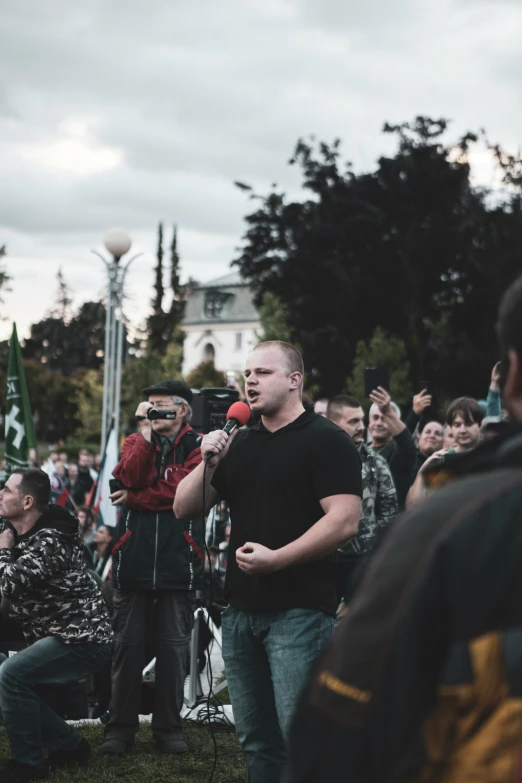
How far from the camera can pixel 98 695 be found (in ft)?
27.9

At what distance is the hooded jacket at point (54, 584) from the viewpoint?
606 cm

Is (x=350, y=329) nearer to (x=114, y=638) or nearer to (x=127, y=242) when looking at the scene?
(x=127, y=242)

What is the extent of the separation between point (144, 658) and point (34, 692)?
0.83m

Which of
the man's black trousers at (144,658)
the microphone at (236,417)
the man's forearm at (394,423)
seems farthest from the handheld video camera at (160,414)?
the microphone at (236,417)

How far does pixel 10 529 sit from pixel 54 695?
1.82 m

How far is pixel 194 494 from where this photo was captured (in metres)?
4.62

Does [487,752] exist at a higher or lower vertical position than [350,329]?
lower

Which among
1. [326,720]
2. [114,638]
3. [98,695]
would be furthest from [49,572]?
[326,720]

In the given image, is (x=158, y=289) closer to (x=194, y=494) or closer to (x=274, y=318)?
(x=274, y=318)

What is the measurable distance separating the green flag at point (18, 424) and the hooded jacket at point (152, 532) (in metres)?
3.08

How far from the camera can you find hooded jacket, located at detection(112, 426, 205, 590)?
6.70 m

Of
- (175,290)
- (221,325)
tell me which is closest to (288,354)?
(221,325)

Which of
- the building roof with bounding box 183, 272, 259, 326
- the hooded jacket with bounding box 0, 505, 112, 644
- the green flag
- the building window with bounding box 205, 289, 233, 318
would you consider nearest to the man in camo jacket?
the hooded jacket with bounding box 0, 505, 112, 644

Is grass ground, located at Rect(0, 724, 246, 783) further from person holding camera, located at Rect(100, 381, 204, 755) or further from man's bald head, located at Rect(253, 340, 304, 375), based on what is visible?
man's bald head, located at Rect(253, 340, 304, 375)
